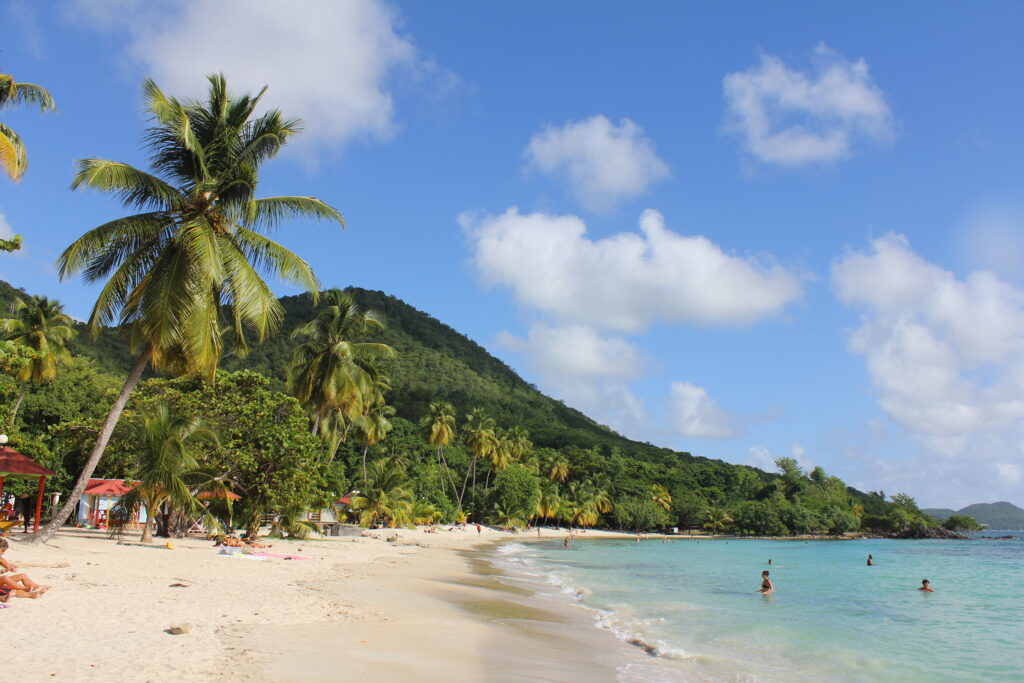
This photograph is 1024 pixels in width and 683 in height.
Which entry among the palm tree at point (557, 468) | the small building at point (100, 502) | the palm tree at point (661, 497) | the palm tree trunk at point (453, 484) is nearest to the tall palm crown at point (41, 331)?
the small building at point (100, 502)

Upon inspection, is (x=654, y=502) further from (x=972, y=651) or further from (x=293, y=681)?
(x=293, y=681)

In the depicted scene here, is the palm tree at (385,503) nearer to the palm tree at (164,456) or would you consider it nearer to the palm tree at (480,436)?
the palm tree at (480,436)

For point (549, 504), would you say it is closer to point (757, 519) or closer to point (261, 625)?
point (757, 519)

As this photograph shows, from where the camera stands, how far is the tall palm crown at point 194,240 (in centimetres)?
1252

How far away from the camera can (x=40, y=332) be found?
2770 cm

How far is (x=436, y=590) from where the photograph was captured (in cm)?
1584

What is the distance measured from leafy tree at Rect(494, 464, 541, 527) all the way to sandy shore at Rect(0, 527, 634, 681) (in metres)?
47.1

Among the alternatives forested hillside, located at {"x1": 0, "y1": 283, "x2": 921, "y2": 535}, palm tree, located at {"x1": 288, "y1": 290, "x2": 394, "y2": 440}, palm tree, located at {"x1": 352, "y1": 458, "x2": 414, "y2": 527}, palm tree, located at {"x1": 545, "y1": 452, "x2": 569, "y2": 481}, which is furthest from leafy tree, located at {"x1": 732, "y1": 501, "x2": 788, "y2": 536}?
palm tree, located at {"x1": 288, "y1": 290, "x2": 394, "y2": 440}

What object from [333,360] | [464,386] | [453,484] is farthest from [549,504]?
[333,360]

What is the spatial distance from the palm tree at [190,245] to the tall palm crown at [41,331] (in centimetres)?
1575

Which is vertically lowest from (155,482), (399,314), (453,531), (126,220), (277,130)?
(453,531)

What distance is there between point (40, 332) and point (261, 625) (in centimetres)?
2595

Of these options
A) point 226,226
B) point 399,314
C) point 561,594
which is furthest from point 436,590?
point 399,314

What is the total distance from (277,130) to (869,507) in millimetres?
132926
